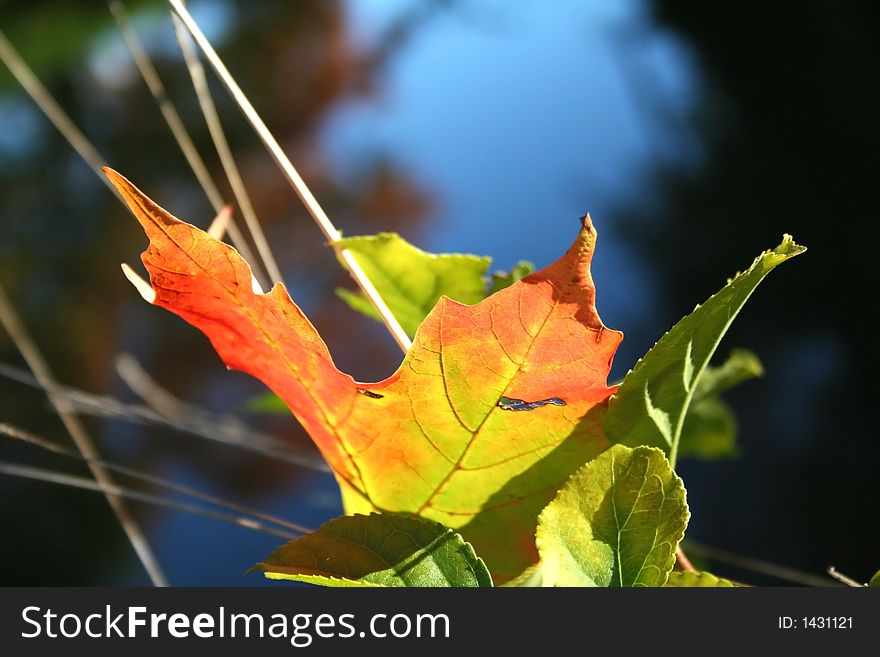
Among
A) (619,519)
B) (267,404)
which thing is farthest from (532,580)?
(267,404)

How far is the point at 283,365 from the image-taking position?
13 centimetres

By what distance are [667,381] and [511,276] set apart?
0.15 feet

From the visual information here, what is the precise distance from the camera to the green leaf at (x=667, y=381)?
4.7 inches

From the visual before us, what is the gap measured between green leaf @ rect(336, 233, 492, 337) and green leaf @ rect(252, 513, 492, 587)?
2.2 inches

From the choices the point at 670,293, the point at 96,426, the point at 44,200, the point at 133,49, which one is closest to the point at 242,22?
the point at 44,200

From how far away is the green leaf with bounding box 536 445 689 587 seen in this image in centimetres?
11

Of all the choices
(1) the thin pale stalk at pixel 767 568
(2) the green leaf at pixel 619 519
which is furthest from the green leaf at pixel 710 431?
(2) the green leaf at pixel 619 519

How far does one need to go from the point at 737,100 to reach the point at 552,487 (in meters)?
2.10

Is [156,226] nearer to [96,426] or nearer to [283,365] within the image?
[283,365]

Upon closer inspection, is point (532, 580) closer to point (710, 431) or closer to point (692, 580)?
point (692, 580)

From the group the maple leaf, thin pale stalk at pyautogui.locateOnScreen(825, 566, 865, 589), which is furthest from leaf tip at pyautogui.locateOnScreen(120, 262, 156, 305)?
thin pale stalk at pyautogui.locateOnScreen(825, 566, 865, 589)

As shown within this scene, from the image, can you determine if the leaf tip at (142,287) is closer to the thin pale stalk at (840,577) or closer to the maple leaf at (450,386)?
the maple leaf at (450,386)

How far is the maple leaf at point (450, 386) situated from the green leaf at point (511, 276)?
0.12 ft

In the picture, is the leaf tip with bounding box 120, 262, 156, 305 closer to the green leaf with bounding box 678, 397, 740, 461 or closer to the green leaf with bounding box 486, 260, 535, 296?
the green leaf with bounding box 486, 260, 535, 296
